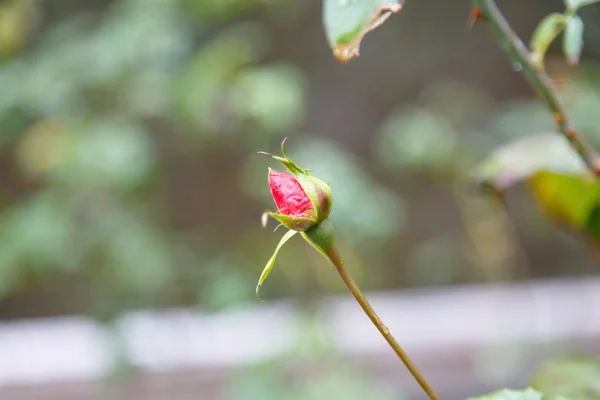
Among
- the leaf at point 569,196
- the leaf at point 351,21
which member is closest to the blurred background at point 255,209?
the leaf at point 569,196

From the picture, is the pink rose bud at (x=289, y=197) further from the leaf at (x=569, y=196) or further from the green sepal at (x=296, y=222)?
the leaf at (x=569, y=196)

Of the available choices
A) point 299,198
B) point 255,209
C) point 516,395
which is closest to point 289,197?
point 299,198

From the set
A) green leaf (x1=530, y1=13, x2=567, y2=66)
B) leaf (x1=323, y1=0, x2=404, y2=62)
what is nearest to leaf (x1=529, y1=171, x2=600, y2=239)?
green leaf (x1=530, y1=13, x2=567, y2=66)

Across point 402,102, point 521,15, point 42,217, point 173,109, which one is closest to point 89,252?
point 42,217

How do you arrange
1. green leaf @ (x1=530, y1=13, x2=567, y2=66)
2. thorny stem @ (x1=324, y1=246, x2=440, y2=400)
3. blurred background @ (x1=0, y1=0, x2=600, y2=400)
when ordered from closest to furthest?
thorny stem @ (x1=324, y1=246, x2=440, y2=400) < green leaf @ (x1=530, y1=13, x2=567, y2=66) < blurred background @ (x1=0, y1=0, x2=600, y2=400)

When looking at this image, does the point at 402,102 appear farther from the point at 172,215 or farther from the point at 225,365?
the point at 225,365

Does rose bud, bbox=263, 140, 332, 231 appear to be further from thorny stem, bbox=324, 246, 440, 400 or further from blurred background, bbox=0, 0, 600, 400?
blurred background, bbox=0, 0, 600, 400
